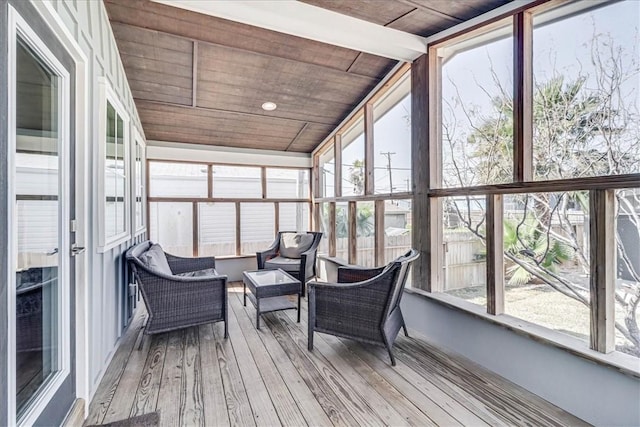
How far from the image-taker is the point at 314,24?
2.69m

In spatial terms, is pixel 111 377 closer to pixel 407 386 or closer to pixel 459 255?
pixel 407 386

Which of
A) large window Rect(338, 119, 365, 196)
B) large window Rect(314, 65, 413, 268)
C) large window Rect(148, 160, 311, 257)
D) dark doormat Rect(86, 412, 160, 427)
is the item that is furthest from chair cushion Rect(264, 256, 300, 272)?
dark doormat Rect(86, 412, 160, 427)

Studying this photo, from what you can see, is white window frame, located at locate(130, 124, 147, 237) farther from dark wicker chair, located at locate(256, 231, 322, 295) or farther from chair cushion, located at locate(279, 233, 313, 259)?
chair cushion, located at locate(279, 233, 313, 259)

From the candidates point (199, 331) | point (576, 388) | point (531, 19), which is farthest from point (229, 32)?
point (576, 388)

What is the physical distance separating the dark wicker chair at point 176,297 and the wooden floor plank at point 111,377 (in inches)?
11.0

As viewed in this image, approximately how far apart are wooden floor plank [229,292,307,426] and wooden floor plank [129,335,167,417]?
706mm

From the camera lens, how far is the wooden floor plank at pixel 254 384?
1885 millimetres

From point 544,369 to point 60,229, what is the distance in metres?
3.04

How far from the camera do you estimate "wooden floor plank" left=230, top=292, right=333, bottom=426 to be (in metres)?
1.88

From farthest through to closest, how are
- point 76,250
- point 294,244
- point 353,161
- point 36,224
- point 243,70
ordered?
point 294,244 < point 353,161 < point 243,70 < point 76,250 < point 36,224

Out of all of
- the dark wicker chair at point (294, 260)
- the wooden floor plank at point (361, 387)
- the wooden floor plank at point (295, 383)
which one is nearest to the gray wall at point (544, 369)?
the wooden floor plank at point (361, 387)

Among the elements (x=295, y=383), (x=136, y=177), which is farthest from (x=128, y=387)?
(x=136, y=177)

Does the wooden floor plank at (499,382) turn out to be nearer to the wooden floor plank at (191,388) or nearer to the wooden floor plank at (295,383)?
the wooden floor plank at (295,383)

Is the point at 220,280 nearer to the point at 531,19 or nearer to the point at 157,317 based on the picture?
the point at 157,317
